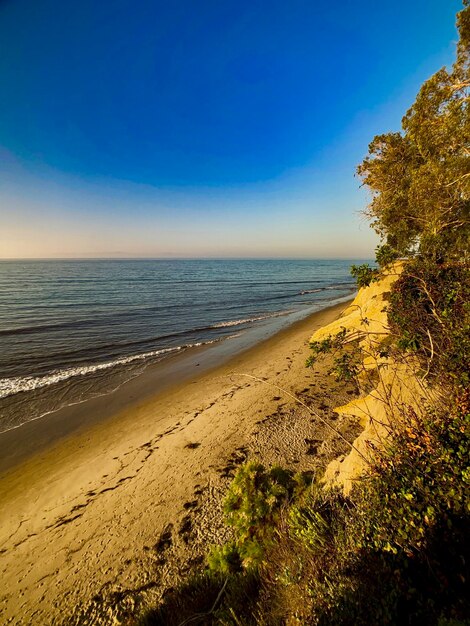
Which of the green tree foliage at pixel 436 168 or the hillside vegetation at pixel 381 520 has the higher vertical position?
the green tree foliage at pixel 436 168

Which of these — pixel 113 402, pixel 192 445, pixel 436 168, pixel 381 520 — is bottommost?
pixel 113 402

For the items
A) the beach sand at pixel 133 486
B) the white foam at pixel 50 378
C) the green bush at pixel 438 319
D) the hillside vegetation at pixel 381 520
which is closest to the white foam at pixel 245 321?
the white foam at pixel 50 378

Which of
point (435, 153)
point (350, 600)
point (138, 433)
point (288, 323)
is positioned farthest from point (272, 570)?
point (288, 323)

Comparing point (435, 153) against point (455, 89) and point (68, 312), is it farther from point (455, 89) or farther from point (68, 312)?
point (68, 312)

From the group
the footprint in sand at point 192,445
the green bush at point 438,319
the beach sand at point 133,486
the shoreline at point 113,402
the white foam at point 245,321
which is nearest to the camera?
the green bush at point 438,319

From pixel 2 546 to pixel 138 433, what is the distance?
3584 millimetres

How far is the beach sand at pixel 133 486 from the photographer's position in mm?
4004

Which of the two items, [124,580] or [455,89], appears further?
[455,89]

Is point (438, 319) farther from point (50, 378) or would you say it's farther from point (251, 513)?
point (50, 378)

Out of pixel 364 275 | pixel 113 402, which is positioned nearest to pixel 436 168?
pixel 364 275

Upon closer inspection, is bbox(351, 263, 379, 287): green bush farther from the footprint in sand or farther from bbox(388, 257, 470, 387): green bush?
the footprint in sand

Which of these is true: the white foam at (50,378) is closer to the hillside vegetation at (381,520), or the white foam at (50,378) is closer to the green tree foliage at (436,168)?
the hillside vegetation at (381,520)

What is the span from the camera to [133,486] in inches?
232

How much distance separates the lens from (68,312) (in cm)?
2514
